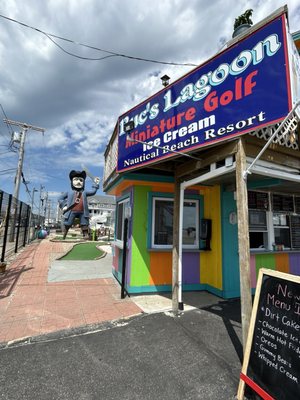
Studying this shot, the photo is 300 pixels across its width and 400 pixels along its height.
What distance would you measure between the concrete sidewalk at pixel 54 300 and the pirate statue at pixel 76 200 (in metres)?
10.7

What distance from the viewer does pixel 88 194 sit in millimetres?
19141

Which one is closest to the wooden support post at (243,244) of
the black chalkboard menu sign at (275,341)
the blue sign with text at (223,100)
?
the black chalkboard menu sign at (275,341)

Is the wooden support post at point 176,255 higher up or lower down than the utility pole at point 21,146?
lower down

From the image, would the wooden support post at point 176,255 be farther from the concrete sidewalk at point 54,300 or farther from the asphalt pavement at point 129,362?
the concrete sidewalk at point 54,300

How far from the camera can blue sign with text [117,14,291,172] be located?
8.68 ft

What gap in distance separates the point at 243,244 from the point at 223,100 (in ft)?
6.65

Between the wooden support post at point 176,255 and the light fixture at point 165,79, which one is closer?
the wooden support post at point 176,255

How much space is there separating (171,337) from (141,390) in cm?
116

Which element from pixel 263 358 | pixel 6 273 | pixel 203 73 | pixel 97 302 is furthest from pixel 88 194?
pixel 263 358

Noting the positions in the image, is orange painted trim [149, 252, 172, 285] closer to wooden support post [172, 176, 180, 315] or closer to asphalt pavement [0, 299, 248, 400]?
wooden support post [172, 176, 180, 315]

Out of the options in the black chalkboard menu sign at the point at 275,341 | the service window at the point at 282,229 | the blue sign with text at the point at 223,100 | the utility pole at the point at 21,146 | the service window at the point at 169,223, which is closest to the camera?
the black chalkboard menu sign at the point at 275,341

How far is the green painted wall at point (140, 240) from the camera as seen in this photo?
17.7 feet

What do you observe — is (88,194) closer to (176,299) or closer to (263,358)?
(176,299)

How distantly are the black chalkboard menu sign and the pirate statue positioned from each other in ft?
57.6
